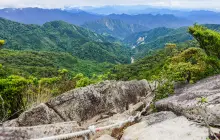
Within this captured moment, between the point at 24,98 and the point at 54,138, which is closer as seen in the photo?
the point at 54,138

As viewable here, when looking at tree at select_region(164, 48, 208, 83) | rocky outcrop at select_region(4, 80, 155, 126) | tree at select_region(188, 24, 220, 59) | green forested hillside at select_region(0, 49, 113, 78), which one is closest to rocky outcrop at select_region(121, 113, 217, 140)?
rocky outcrop at select_region(4, 80, 155, 126)

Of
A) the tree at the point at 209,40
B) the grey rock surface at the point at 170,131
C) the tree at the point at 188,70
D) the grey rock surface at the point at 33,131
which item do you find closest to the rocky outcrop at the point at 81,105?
the grey rock surface at the point at 33,131

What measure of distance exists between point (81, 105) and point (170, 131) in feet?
14.6

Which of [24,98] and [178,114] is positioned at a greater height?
[178,114]

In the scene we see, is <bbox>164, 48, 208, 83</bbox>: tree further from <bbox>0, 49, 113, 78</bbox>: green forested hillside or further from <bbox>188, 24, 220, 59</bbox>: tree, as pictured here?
<bbox>0, 49, 113, 78</bbox>: green forested hillside

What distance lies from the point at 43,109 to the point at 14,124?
3.42 ft

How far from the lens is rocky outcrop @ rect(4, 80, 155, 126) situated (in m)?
8.81

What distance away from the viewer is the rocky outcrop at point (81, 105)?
8.81 metres

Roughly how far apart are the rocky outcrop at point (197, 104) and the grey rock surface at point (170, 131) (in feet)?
1.25

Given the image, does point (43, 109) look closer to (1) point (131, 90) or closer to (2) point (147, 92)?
(1) point (131, 90)

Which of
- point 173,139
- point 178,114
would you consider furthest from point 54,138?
point 178,114

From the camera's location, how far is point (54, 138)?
5.61 metres

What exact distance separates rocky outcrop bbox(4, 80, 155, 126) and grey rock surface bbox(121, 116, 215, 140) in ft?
9.63

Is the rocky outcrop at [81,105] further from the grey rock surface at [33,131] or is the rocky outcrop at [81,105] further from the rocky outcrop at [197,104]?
the rocky outcrop at [197,104]
